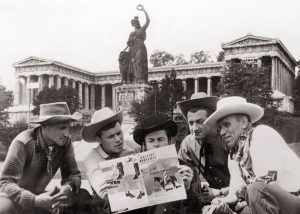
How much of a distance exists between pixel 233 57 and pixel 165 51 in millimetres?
25551

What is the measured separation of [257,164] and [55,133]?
2.02m

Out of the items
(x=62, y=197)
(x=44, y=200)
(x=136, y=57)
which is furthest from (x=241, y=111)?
(x=136, y=57)

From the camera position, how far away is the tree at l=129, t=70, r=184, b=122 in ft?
84.4

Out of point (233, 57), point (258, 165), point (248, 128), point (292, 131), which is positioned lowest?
point (292, 131)

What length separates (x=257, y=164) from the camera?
143 inches

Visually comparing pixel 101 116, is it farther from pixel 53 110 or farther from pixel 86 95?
pixel 86 95

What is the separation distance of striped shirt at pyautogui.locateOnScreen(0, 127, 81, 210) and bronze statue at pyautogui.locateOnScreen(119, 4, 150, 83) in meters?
20.0

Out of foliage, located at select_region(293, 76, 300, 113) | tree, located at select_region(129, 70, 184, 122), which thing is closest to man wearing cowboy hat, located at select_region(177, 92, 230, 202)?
tree, located at select_region(129, 70, 184, 122)

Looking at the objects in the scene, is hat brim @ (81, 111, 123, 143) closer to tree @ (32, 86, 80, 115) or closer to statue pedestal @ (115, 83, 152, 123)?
statue pedestal @ (115, 83, 152, 123)

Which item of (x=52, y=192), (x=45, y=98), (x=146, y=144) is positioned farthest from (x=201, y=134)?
(x=45, y=98)

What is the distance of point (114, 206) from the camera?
3.85 meters

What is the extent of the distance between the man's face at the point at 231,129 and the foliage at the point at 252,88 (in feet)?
72.5

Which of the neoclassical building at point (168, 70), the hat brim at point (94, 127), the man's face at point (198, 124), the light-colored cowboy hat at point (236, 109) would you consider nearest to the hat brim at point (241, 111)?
the light-colored cowboy hat at point (236, 109)

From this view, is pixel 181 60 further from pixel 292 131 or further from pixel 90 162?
pixel 90 162
